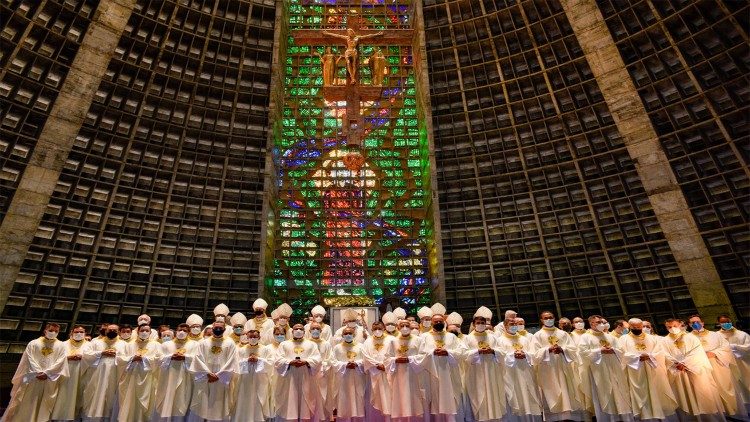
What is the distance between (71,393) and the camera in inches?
281

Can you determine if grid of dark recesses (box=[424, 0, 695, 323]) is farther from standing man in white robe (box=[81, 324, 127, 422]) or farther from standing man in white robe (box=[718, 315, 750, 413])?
standing man in white robe (box=[81, 324, 127, 422])

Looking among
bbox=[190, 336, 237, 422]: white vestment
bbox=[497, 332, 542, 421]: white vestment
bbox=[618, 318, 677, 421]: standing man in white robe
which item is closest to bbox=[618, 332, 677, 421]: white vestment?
bbox=[618, 318, 677, 421]: standing man in white robe

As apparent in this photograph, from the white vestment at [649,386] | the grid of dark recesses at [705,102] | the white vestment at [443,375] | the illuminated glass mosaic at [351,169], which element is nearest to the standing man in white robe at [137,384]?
the white vestment at [443,375]

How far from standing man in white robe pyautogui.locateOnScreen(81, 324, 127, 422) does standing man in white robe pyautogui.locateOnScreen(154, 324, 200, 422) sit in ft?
2.53

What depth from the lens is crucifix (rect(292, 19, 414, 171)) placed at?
13.0 meters

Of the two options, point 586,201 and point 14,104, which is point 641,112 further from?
point 14,104

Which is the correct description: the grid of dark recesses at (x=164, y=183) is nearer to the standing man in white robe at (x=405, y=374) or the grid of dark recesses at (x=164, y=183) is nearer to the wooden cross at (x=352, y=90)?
the wooden cross at (x=352, y=90)

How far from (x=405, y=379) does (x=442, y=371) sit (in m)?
0.55

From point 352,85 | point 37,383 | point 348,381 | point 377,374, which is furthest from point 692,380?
point 352,85

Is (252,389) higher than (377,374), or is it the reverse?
(377,374)

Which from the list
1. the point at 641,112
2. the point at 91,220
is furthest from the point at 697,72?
the point at 91,220

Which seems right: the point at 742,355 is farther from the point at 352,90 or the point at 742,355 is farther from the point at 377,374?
the point at 352,90

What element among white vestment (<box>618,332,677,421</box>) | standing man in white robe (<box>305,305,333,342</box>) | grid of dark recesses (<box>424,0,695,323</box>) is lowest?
white vestment (<box>618,332,677,421</box>)

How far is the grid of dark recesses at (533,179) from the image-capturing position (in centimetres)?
1248
